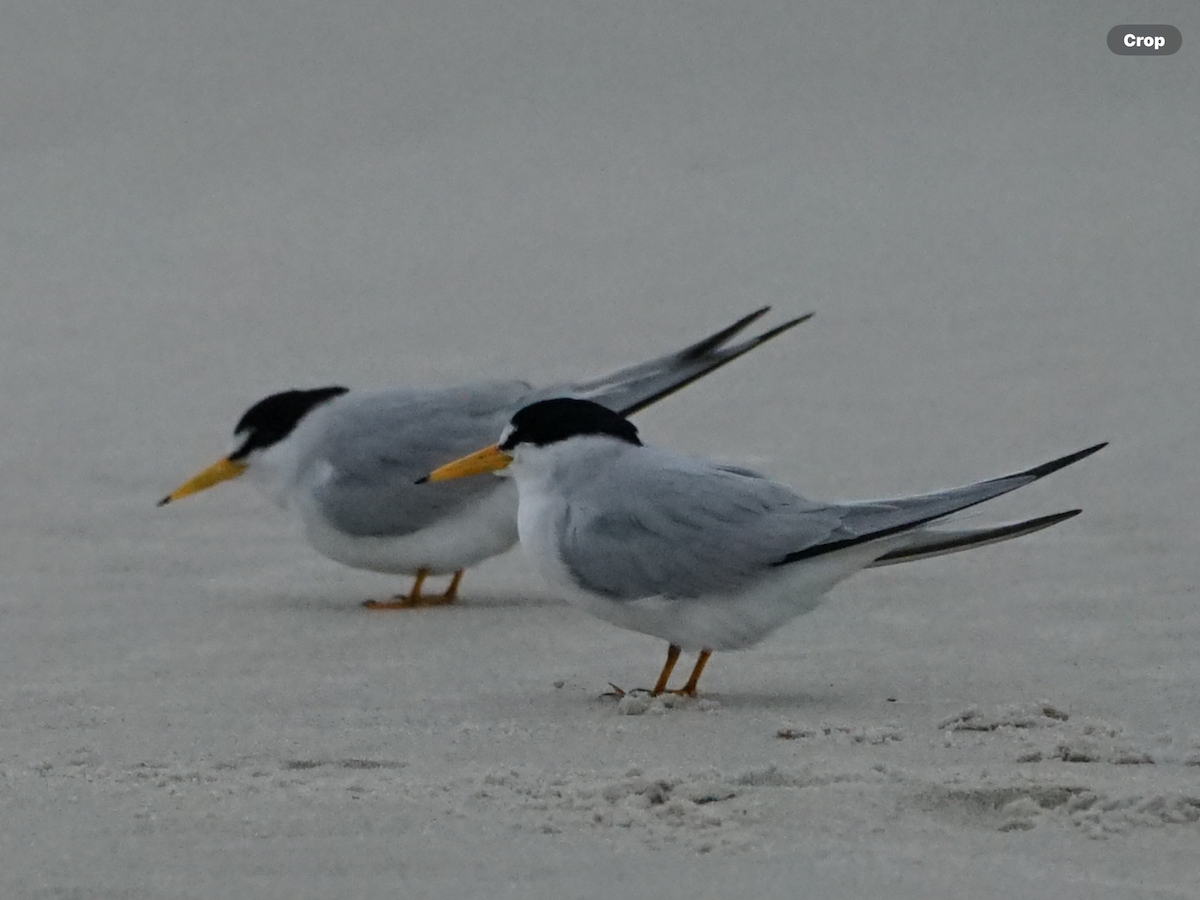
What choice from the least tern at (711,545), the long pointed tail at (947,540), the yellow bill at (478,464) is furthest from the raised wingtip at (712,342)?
the long pointed tail at (947,540)

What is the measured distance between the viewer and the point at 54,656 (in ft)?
16.5

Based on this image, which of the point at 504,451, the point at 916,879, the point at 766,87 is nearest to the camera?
the point at 916,879

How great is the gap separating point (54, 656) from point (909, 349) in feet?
12.4

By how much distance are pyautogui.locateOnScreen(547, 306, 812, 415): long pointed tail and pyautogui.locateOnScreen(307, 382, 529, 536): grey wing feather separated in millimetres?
208

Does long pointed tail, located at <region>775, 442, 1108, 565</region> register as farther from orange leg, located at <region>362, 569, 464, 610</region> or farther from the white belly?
orange leg, located at <region>362, 569, 464, 610</region>

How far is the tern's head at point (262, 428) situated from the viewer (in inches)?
237

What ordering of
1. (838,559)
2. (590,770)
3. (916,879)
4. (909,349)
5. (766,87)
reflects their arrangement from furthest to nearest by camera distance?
(766,87), (909,349), (838,559), (590,770), (916,879)

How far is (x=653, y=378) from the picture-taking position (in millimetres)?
5828

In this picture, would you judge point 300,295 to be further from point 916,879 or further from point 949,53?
point 916,879

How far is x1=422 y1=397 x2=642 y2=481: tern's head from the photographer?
15.7 feet

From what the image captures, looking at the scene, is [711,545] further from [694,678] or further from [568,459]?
[568,459]

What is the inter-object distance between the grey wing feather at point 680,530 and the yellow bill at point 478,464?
302 mm

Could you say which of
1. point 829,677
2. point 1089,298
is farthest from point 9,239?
point 829,677

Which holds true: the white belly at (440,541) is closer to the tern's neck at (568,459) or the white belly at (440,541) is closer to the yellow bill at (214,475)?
the yellow bill at (214,475)
